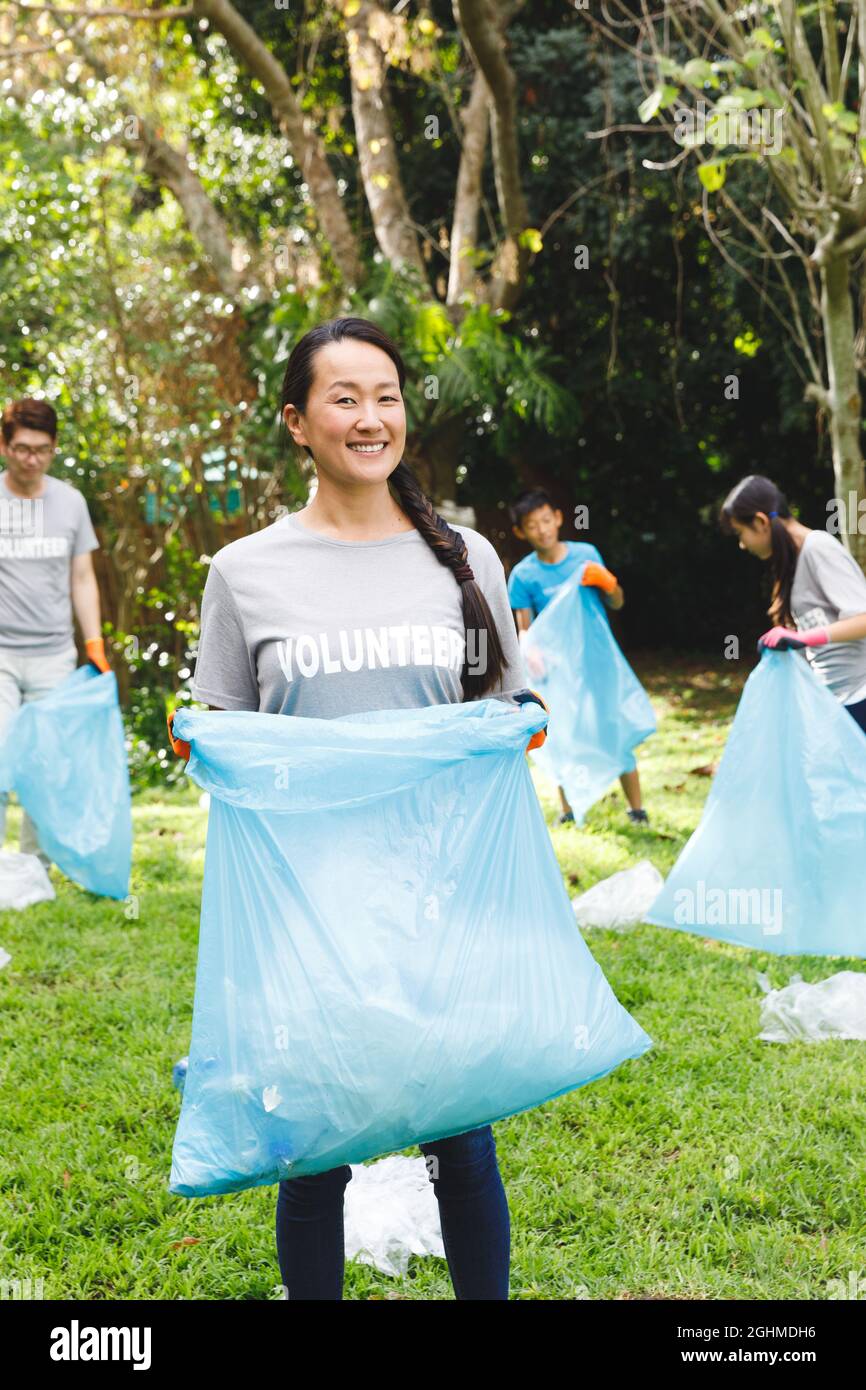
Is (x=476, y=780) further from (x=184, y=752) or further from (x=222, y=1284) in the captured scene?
(x=222, y=1284)

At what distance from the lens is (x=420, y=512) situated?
6.27ft

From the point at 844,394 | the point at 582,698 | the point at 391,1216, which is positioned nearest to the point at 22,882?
the point at 582,698

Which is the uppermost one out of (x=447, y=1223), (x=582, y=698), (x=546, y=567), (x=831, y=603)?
(x=546, y=567)

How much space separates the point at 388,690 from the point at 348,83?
10.1 metres

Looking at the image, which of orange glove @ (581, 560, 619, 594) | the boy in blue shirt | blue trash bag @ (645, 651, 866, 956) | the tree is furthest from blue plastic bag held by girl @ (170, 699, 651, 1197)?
the boy in blue shirt

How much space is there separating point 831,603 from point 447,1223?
2374mm

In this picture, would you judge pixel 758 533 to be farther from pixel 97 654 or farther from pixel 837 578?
pixel 97 654

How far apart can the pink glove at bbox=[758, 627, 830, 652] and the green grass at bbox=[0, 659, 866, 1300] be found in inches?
40.1

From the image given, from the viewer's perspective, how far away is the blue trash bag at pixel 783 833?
11.2ft

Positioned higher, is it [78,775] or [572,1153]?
[78,775]

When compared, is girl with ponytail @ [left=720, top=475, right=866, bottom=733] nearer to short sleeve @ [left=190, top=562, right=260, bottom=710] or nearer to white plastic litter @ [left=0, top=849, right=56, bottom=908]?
short sleeve @ [left=190, top=562, right=260, bottom=710]

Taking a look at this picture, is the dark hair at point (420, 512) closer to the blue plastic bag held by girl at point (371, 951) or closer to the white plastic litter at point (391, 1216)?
the blue plastic bag held by girl at point (371, 951)

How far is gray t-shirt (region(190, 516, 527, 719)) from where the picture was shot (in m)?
1.77

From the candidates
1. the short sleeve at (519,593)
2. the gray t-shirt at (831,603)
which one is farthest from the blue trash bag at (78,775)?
the gray t-shirt at (831,603)
